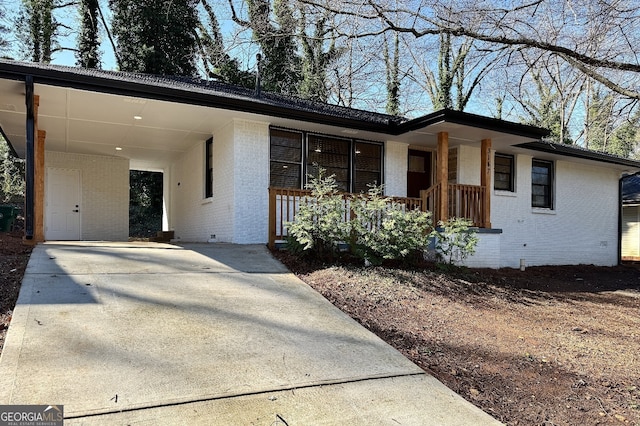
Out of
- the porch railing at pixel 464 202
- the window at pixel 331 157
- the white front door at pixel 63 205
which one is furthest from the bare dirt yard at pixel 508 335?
the white front door at pixel 63 205

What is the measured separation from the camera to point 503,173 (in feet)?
40.8

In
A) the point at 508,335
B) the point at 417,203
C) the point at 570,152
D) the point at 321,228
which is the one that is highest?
the point at 570,152

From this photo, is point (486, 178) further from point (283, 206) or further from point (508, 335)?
point (508, 335)

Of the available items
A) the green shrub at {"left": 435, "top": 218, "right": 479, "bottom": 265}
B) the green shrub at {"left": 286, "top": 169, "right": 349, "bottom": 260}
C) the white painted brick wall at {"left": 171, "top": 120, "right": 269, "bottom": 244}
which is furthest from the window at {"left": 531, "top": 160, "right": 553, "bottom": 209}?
the white painted brick wall at {"left": 171, "top": 120, "right": 269, "bottom": 244}

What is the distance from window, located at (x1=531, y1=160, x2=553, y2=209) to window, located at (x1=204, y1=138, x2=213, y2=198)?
9.48 metres

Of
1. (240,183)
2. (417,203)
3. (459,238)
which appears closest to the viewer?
(459,238)

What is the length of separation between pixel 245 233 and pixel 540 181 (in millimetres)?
9506

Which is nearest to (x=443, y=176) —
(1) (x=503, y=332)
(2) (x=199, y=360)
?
(1) (x=503, y=332)

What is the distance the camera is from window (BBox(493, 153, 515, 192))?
12.3 m

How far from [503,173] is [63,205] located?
1299cm

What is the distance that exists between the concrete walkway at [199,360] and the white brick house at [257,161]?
347cm

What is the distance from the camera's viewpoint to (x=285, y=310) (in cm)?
492

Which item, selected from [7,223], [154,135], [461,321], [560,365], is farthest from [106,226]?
[560,365]

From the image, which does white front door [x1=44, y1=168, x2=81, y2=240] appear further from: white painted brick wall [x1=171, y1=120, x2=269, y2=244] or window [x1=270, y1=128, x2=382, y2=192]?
window [x1=270, y1=128, x2=382, y2=192]
